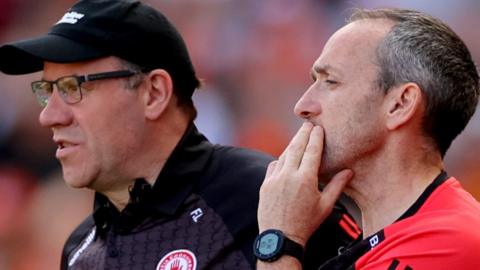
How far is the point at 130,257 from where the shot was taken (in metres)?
3.74

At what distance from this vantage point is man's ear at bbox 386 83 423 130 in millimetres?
3104

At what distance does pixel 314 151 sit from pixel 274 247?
29 centimetres

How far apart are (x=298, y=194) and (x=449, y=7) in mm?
3743

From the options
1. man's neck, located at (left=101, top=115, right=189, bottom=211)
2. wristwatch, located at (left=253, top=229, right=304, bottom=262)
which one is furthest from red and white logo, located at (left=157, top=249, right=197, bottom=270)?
wristwatch, located at (left=253, top=229, right=304, bottom=262)

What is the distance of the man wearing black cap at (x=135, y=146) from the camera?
3.72 meters

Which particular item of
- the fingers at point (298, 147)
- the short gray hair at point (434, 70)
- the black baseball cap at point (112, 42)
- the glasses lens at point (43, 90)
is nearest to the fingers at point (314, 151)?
the fingers at point (298, 147)

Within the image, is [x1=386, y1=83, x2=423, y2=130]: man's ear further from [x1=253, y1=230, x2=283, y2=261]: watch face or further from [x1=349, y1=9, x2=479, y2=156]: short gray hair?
[x1=253, y1=230, x2=283, y2=261]: watch face

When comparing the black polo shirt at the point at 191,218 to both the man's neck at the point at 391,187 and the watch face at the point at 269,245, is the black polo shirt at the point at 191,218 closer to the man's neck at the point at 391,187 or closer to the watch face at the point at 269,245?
the watch face at the point at 269,245

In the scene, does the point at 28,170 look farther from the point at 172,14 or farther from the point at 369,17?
the point at 369,17

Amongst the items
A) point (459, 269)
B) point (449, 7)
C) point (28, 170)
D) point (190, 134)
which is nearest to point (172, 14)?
point (28, 170)

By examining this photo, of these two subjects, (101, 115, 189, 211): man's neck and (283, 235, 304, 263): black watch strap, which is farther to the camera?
(101, 115, 189, 211): man's neck

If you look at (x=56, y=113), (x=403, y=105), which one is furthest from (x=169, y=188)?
(x=403, y=105)

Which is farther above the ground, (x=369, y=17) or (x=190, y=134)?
(x=369, y=17)

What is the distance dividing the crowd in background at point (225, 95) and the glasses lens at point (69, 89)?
3016 millimetres
